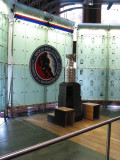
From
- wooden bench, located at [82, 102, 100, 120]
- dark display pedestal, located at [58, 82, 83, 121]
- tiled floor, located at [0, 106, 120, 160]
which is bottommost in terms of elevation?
tiled floor, located at [0, 106, 120, 160]

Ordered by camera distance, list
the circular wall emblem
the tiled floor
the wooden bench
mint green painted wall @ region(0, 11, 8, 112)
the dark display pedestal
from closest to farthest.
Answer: the tiled floor < mint green painted wall @ region(0, 11, 8, 112) < the dark display pedestal < the wooden bench < the circular wall emblem

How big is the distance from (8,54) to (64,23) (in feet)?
11.6

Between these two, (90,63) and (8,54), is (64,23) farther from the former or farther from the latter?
(8,54)

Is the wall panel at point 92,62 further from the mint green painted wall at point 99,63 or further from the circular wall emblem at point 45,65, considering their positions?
the circular wall emblem at point 45,65

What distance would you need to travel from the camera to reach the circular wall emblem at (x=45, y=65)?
25.0 ft

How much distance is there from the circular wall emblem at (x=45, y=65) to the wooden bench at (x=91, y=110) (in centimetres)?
239

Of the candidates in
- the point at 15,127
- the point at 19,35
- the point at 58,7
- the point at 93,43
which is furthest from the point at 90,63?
the point at 58,7

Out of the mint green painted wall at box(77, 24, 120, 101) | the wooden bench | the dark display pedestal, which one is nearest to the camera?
Result: the dark display pedestal

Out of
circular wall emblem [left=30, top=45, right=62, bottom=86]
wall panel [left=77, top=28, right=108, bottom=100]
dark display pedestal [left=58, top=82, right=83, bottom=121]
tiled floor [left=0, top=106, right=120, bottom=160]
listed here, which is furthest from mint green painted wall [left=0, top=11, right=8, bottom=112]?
wall panel [left=77, top=28, right=108, bottom=100]

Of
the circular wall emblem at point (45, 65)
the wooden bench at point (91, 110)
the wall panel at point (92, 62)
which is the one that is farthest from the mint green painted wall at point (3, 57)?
the wall panel at point (92, 62)

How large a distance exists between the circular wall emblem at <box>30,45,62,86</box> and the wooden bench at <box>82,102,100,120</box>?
2.39m

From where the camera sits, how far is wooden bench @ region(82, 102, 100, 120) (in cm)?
652

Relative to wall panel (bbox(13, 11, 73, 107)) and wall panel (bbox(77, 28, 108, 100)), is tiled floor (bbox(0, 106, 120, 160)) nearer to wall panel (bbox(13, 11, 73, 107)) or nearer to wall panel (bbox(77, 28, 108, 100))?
wall panel (bbox(13, 11, 73, 107))

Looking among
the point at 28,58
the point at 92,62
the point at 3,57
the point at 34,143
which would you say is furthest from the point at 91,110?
the point at 3,57
